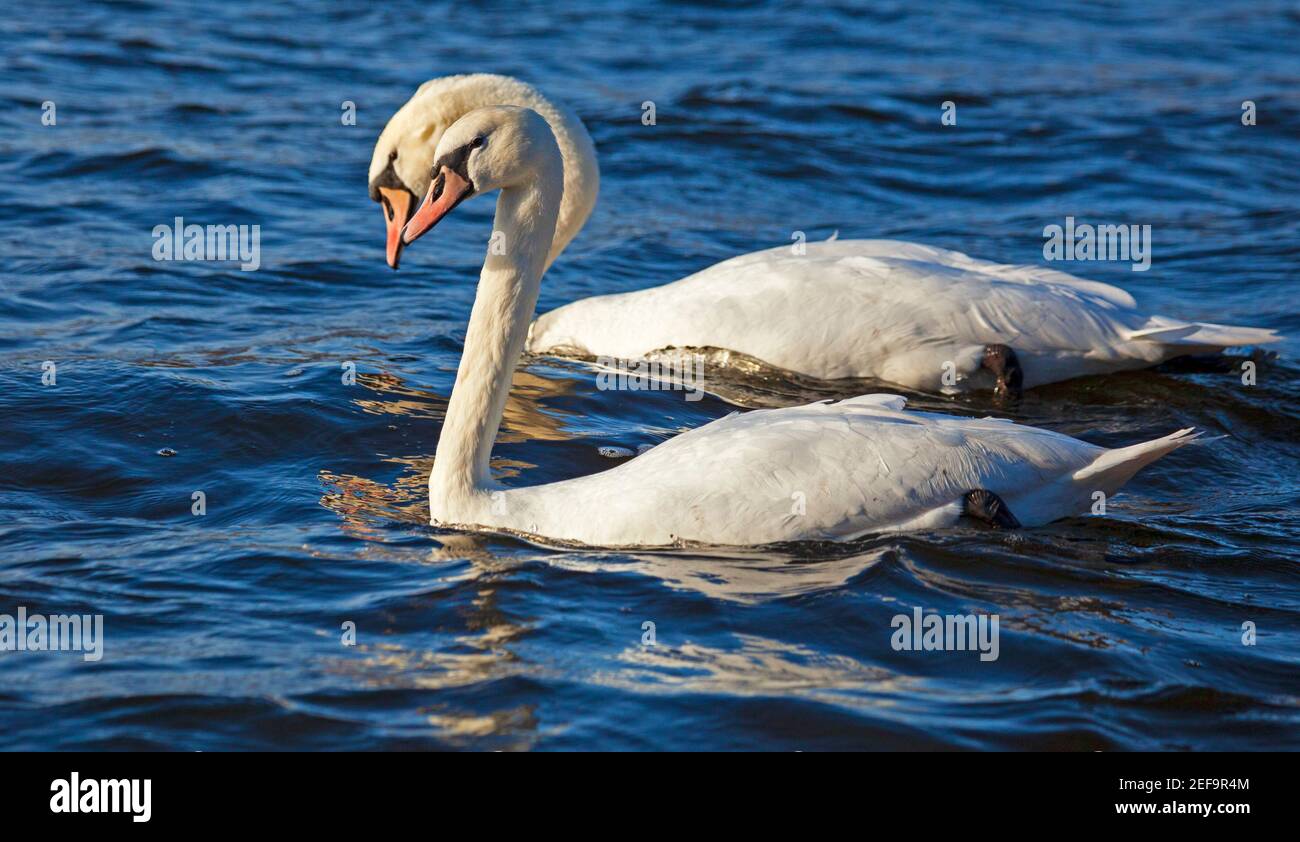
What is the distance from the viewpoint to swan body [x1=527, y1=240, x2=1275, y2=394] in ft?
30.9

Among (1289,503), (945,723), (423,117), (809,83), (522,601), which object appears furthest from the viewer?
(809,83)

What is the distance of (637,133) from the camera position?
624 inches

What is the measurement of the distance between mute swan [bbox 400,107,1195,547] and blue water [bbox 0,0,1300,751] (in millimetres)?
145

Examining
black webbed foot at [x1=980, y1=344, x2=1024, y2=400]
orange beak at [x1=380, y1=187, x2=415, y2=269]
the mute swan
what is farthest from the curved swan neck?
black webbed foot at [x1=980, y1=344, x2=1024, y2=400]

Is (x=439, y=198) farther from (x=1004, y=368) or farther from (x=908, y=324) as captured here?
(x=1004, y=368)

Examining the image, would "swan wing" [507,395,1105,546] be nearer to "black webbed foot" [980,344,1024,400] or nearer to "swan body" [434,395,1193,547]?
"swan body" [434,395,1193,547]

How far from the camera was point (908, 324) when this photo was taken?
9406 millimetres

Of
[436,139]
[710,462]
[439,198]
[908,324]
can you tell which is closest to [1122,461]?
[710,462]

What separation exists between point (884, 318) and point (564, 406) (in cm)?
187

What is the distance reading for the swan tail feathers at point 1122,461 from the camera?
673 centimetres
